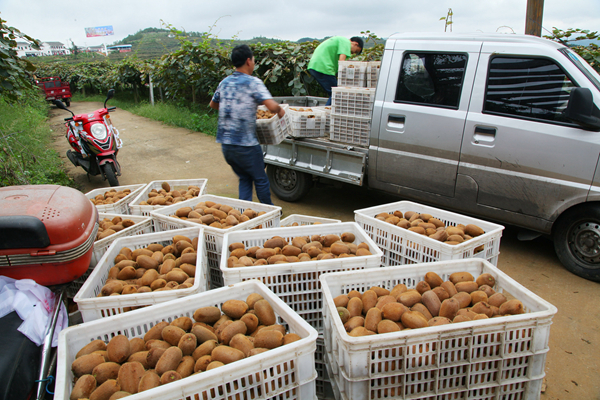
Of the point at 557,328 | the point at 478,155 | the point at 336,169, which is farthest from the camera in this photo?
the point at 336,169

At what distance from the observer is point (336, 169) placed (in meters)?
5.21

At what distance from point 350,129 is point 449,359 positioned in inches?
144

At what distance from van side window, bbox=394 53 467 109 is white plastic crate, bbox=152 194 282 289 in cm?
216

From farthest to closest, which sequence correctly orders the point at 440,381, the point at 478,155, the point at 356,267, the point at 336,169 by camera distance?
the point at 336,169 < the point at 478,155 < the point at 356,267 < the point at 440,381

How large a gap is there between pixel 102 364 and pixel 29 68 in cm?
579

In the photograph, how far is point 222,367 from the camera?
5.20 feet

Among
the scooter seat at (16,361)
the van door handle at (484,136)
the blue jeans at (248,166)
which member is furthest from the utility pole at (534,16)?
the scooter seat at (16,361)

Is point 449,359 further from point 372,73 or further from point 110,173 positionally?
point 110,173

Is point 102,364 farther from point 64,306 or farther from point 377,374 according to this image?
point 377,374

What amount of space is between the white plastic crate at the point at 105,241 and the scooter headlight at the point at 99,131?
337 centimetres

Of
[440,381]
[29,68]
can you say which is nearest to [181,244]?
[440,381]

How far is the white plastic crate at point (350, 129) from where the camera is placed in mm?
4969

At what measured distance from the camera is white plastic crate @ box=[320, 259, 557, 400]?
5.77 ft

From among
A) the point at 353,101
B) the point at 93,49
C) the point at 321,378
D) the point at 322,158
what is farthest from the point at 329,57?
the point at 93,49
